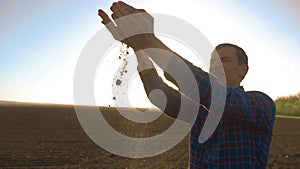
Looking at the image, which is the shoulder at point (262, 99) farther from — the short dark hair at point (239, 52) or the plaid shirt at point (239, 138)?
the short dark hair at point (239, 52)

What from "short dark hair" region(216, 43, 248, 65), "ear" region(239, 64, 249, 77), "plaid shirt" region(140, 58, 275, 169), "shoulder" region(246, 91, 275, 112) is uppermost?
"short dark hair" region(216, 43, 248, 65)

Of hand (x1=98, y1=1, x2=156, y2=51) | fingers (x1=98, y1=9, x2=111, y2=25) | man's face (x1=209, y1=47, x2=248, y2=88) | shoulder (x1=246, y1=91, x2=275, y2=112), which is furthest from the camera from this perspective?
man's face (x1=209, y1=47, x2=248, y2=88)

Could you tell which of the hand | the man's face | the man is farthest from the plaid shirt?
the hand

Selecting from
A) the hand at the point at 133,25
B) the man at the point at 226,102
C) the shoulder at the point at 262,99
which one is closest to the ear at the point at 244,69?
the man at the point at 226,102

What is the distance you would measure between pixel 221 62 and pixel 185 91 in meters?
0.70

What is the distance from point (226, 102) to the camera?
1.72 meters

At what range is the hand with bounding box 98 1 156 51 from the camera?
4.91ft

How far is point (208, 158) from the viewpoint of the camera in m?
2.07

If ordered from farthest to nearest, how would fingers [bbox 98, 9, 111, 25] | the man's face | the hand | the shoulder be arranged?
1. the man's face
2. the shoulder
3. fingers [bbox 98, 9, 111, 25]
4. the hand

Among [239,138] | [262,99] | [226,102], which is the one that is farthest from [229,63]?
[226,102]

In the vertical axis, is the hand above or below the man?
above

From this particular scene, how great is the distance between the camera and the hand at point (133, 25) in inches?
58.9

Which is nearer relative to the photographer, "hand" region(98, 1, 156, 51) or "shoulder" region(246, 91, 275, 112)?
"hand" region(98, 1, 156, 51)

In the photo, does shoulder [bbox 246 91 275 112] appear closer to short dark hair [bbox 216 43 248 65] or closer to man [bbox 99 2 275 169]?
man [bbox 99 2 275 169]
